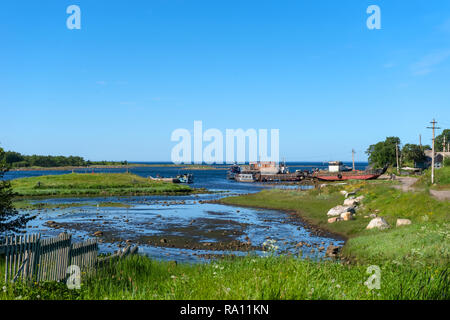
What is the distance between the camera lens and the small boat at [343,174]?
3376 inches

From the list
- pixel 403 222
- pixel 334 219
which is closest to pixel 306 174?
pixel 334 219

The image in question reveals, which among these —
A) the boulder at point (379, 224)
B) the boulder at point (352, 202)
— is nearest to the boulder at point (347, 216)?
the boulder at point (379, 224)

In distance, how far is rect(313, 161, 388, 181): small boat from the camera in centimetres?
8575

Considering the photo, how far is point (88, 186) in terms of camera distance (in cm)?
6862

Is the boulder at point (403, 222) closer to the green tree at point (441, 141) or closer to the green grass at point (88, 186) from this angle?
the green grass at point (88, 186)

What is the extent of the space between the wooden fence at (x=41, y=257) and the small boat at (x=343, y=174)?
269ft

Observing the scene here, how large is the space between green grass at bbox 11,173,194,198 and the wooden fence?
5351 cm

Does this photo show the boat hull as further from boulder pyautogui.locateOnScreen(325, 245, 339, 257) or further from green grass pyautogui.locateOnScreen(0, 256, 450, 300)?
green grass pyautogui.locateOnScreen(0, 256, 450, 300)

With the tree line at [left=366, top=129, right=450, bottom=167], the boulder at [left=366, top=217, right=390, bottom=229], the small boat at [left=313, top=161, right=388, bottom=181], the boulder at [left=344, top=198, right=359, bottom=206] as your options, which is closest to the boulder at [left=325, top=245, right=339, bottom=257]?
the boulder at [left=366, top=217, right=390, bottom=229]
